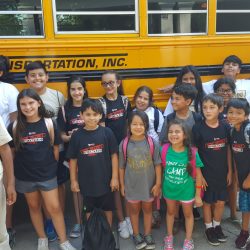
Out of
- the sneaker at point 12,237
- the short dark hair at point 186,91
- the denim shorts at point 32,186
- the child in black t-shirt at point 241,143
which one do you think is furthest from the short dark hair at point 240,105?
the sneaker at point 12,237

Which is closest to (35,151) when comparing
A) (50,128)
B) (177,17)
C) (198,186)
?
(50,128)

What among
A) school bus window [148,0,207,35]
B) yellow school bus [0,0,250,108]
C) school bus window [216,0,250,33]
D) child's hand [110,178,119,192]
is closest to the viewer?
child's hand [110,178,119,192]

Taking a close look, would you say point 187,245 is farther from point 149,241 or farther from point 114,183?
point 114,183

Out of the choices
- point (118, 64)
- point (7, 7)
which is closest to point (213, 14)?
point (118, 64)

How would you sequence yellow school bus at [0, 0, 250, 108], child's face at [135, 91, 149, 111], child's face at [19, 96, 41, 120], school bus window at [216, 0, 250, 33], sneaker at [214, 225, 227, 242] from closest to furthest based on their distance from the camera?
child's face at [19, 96, 41, 120] → sneaker at [214, 225, 227, 242] → child's face at [135, 91, 149, 111] → yellow school bus at [0, 0, 250, 108] → school bus window at [216, 0, 250, 33]

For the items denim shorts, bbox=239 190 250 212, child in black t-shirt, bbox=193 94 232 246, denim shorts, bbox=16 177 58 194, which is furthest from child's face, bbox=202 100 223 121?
denim shorts, bbox=16 177 58 194

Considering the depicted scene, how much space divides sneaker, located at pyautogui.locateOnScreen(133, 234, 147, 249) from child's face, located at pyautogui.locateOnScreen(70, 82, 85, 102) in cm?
122

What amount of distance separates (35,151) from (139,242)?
3.61 feet

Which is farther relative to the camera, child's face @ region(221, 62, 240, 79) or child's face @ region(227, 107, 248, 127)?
child's face @ region(221, 62, 240, 79)

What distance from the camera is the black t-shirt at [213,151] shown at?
267cm

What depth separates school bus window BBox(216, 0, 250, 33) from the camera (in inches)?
137

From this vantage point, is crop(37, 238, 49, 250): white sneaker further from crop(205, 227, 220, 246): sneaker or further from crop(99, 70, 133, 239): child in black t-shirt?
crop(205, 227, 220, 246): sneaker

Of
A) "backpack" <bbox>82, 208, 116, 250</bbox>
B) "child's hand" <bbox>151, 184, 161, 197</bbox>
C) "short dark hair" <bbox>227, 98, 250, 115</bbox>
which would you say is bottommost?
"backpack" <bbox>82, 208, 116, 250</bbox>

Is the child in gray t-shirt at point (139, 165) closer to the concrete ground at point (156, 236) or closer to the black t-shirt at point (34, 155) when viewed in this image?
the concrete ground at point (156, 236)
